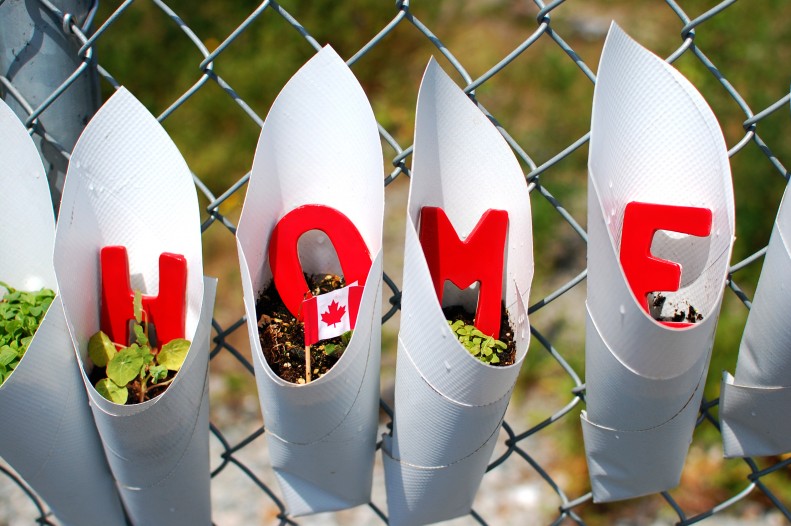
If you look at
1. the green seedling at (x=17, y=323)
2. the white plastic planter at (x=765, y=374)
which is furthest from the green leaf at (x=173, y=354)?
the white plastic planter at (x=765, y=374)

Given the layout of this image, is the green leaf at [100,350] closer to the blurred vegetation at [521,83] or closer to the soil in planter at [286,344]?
the soil in planter at [286,344]

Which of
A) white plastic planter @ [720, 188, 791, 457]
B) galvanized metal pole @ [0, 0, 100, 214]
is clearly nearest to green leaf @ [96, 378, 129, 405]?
galvanized metal pole @ [0, 0, 100, 214]

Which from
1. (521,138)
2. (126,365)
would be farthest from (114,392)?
(521,138)

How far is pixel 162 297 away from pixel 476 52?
1.79m

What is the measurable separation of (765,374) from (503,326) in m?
0.23

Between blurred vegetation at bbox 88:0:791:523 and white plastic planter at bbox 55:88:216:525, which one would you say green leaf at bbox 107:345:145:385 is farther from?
blurred vegetation at bbox 88:0:791:523

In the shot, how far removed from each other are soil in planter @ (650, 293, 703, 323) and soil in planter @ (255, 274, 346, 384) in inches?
11.2

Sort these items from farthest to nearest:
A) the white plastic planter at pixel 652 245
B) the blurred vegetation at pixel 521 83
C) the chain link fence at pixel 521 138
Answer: the blurred vegetation at pixel 521 83 < the chain link fence at pixel 521 138 < the white plastic planter at pixel 652 245

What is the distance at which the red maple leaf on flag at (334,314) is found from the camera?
70 cm

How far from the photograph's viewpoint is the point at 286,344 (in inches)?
29.4

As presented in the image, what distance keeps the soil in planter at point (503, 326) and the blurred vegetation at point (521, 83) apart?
39.3 inches

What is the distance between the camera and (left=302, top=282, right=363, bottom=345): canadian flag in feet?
2.30

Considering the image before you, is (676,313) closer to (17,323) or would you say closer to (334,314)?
(334,314)

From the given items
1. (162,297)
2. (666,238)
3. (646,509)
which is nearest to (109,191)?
(162,297)
